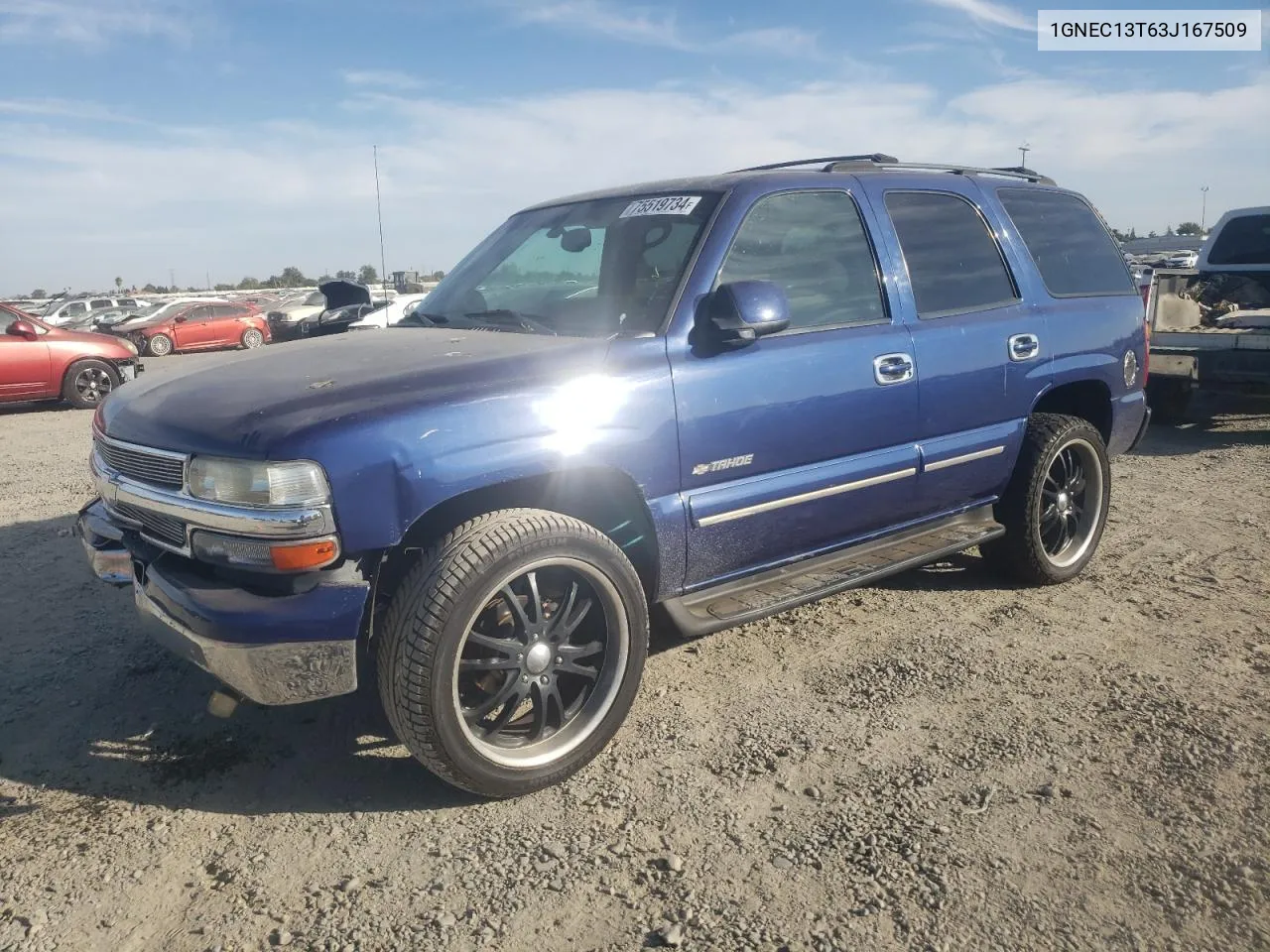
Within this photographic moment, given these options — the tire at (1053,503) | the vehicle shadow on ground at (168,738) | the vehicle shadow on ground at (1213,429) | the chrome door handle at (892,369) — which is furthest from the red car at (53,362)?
the vehicle shadow on ground at (1213,429)

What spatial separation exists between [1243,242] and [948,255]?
7.63m

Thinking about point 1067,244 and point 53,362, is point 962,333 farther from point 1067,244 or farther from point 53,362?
point 53,362

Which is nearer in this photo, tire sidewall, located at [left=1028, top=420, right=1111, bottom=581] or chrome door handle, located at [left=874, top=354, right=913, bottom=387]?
chrome door handle, located at [left=874, top=354, right=913, bottom=387]

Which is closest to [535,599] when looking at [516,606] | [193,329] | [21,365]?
[516,606]

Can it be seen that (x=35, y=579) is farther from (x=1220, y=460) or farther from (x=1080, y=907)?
(x=1220, y=460)

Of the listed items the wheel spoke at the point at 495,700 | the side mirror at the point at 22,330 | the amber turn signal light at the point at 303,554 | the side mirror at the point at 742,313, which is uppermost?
the side mirror at the point at 22,330

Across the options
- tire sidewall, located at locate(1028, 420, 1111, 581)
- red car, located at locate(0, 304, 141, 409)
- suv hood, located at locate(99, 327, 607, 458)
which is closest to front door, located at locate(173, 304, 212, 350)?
red car, located at locate(0, 304, 141, 409)

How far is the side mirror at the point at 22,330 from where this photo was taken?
11578 millimetres

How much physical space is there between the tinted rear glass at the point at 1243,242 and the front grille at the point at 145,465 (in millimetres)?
10421

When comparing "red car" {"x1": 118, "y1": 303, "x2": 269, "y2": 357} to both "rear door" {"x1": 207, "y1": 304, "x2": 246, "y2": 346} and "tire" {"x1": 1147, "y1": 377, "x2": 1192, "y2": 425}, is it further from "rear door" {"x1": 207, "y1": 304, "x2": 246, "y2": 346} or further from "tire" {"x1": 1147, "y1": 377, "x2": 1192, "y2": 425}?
"tire" {"x1": 1147, "y1": 377, "x2": 1192, "y2": 425}

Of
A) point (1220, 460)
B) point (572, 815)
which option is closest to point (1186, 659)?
point (572, 815)

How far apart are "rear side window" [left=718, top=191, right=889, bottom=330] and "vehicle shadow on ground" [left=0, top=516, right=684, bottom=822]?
58.4 inches

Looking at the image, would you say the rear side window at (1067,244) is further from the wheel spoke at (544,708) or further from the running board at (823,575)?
the wheel spoke at (544,708)

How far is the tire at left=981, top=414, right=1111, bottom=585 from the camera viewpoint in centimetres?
432
